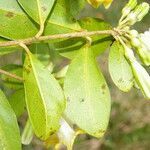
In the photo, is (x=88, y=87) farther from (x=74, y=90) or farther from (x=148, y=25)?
(x=148, y=25)

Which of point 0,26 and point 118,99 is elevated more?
point 0,26

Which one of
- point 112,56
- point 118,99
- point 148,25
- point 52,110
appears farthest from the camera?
Answer: point 118,99

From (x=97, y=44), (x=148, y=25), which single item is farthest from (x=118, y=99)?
(x=97, y=44)

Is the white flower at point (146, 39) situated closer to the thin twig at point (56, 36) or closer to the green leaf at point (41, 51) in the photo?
the thin twig at point (56, 36)

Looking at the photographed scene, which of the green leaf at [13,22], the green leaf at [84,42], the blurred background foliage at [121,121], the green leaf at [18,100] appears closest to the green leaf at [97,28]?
the green leaf at [84,42]

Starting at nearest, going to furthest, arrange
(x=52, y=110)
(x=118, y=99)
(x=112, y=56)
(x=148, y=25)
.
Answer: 1. (x=52, y=110)
2. (x=112, y=56)
3. (x=148, y=25)
4. (x=118, y=99)

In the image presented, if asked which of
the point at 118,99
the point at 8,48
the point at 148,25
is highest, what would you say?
the point at 8,48
